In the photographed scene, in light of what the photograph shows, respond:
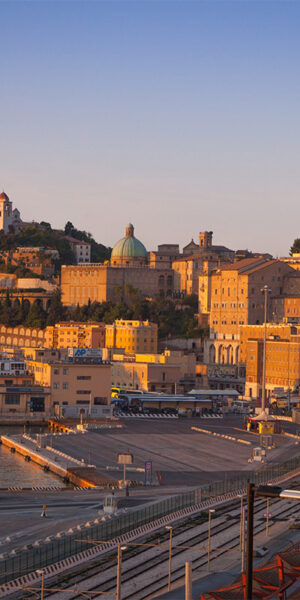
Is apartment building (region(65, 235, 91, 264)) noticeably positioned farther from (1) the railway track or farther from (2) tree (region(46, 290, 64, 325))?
(1) the railway track

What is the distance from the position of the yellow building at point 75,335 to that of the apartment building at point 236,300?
12.6 m

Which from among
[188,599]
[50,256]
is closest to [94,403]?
[188,599]

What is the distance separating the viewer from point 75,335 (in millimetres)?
132000

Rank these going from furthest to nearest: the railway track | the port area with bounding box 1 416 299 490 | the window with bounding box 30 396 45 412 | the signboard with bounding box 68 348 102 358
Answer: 1. the signboard with bounding box 68 348 102 358
2. the window with bounding box 30 396 45 412
3. the port area with bounding box 1 416 299 490
4. the railway track

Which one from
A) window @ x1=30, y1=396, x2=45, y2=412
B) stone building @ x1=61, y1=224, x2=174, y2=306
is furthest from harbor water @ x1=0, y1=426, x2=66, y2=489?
stone building @ x1=61, y1=224, x2=174, y2=306

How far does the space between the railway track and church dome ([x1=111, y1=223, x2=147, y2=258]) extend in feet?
383

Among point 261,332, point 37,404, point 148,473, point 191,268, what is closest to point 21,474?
point 148,473

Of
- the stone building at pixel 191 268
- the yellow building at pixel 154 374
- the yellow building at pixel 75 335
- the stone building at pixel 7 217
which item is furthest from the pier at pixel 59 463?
the stone building at pixel 7 217

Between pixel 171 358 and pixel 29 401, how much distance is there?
2449 centimetres

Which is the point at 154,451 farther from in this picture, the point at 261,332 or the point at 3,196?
the point at 3,196

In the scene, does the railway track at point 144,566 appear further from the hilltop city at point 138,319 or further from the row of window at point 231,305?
the row of window at point 231,305

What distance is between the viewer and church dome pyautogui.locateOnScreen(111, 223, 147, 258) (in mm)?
157250

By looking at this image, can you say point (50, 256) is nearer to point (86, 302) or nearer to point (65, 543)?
point (86, 302)

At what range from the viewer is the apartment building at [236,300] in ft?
416
